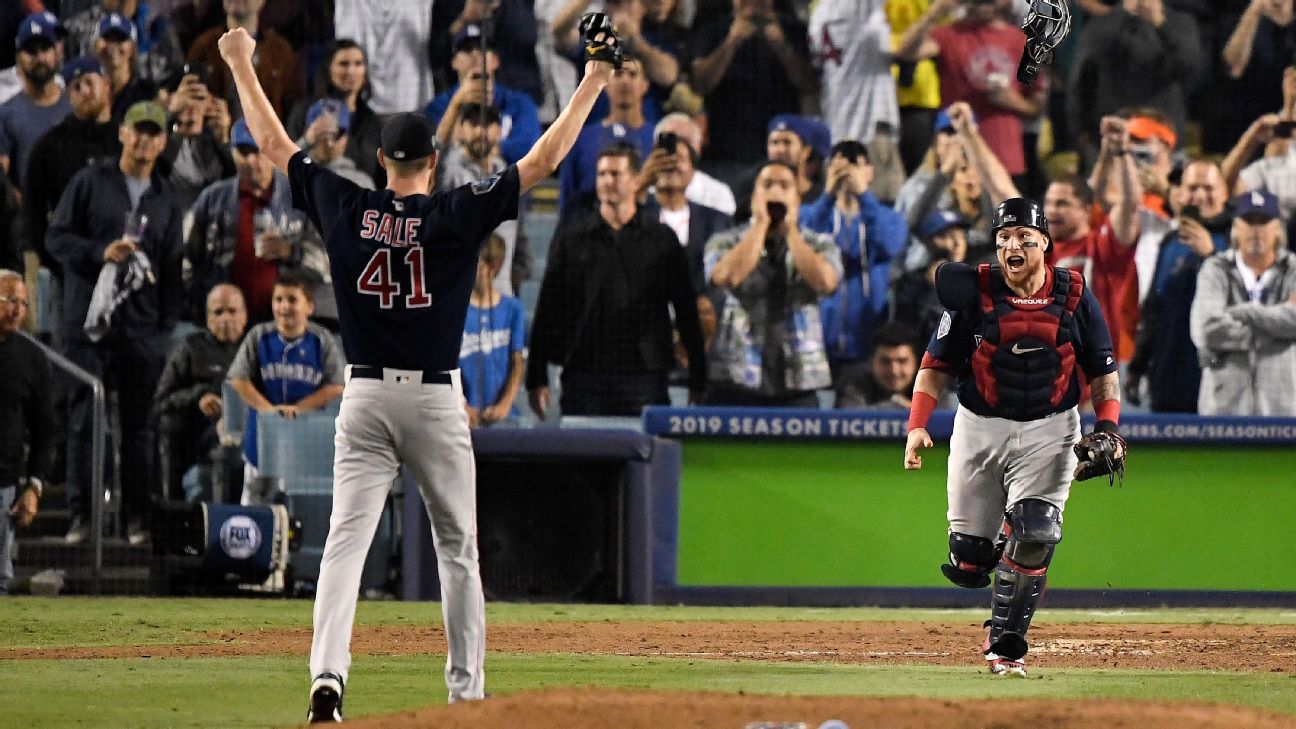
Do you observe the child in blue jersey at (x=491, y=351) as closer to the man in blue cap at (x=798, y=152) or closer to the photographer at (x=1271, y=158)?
the man in blue cap at (x=798, y=152)

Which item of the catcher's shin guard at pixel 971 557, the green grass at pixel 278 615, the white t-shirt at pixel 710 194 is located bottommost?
the green grass at pixel 278 615

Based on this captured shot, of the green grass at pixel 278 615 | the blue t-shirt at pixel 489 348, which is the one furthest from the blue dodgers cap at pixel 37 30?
the green grass at pixel 278 615

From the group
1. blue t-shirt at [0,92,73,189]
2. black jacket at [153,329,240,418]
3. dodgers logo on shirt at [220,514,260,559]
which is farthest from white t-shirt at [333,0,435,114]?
dodgers logo on shirt at [220,514,260,559]

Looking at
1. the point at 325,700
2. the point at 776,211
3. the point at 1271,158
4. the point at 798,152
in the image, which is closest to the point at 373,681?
the point at 325,700

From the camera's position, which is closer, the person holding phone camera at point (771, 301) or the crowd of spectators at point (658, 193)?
the crowd of spectators at point (658, 193)

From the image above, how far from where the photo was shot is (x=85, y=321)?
1126 cm

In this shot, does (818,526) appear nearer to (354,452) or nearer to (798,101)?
(798,101)

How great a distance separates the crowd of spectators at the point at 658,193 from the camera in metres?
11.3

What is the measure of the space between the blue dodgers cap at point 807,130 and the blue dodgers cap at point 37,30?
490 cm

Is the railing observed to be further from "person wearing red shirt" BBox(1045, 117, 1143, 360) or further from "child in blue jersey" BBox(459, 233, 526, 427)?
"person wearing red shirt" BBox(1045, 117, 1143, 360)

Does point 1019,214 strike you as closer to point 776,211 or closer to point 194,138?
point 776,211

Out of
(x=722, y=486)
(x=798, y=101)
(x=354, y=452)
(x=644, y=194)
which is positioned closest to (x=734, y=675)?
(x=354, y=452)

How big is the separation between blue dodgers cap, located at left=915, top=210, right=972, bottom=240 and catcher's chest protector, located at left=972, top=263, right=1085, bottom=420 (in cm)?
494

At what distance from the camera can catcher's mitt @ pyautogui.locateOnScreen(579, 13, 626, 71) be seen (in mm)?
5301
